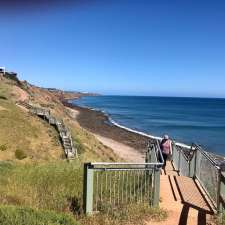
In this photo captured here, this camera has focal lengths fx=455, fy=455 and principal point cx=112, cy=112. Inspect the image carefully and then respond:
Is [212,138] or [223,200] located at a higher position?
[223,200]

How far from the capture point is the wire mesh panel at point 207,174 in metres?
10.7

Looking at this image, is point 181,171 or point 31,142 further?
point 31,142

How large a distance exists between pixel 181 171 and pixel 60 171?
568cm

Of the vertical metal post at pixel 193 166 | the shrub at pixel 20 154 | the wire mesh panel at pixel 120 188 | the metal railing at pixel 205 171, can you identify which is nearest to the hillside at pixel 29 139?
the shrub at pixel 20 154

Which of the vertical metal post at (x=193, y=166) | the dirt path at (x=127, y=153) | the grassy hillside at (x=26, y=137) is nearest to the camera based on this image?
the vertical metal post at (x=193, y=166)

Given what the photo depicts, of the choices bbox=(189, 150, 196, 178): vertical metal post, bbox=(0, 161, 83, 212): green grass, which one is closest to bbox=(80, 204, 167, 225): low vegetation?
bbox=(0, 161, 83, 212): green grass

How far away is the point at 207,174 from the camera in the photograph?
12.0m

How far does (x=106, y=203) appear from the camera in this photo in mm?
9422

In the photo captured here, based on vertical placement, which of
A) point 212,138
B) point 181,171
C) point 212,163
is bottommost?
point 212,138

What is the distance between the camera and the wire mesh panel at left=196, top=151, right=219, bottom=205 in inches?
420

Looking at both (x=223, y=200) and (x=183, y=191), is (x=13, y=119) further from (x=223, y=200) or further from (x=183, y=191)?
(x=223, y=200)

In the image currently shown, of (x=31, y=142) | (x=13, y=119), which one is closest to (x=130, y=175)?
(x=31, y=142)

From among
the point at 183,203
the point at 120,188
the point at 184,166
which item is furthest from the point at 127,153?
the point at 120,188

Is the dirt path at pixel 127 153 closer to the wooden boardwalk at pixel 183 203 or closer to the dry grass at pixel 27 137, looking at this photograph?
the dry grass at pixel 27 137
